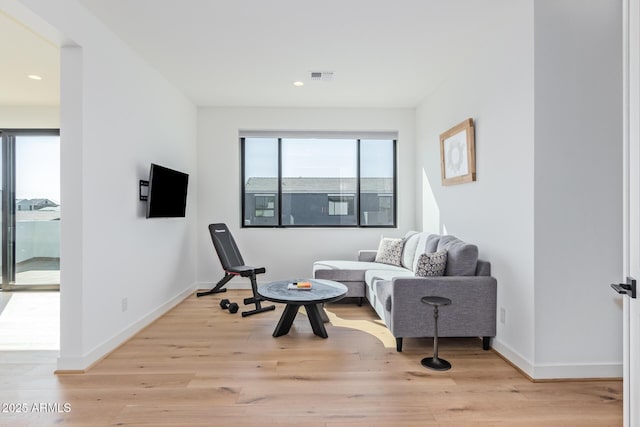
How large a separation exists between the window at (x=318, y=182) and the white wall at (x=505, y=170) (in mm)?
1826

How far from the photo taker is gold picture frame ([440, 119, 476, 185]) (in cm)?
332

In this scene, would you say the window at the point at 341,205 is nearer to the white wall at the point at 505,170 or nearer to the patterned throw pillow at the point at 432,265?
the white wall at the point at 505,170

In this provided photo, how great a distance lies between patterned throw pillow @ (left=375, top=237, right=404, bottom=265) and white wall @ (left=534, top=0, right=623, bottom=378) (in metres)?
2.25

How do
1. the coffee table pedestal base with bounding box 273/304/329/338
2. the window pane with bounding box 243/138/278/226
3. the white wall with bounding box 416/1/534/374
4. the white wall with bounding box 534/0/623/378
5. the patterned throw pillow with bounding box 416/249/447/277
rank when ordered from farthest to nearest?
the window pane with bounding box 243/138/278/226 → the coffee table pedestal base with bounding box 273/304/329/338 → the patterned throw pillow with bounding box 416/249/447/277 → the white wall with bounding box 416/1/534/374 → the white wall with bounding box 534/0/623/378

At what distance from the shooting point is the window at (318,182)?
545cm

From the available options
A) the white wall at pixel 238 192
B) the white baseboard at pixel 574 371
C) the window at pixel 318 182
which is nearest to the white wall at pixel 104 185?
the white wall at pixel 238 192

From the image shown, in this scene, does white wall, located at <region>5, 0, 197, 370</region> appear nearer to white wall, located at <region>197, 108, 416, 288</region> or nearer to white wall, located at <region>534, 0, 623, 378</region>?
white wall, located at <region>197, 108, 416, 288</region>

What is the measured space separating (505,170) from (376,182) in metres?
2.80

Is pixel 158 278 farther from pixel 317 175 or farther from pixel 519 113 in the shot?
pixel 519 113

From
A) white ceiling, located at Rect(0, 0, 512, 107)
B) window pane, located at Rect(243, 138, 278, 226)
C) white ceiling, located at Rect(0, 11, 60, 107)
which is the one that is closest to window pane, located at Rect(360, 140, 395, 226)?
white ceiling, located at Rect(0, 0, 512, 107)

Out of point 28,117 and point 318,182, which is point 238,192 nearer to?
point 318,182
